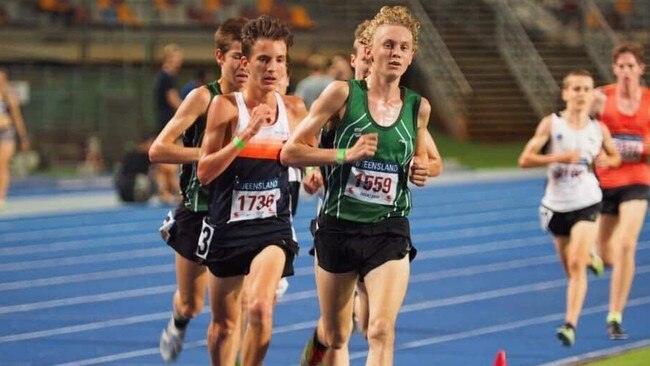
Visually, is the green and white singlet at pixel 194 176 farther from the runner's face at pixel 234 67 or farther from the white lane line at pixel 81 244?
the white lane line at pixel 81 244

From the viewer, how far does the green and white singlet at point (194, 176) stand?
750cm

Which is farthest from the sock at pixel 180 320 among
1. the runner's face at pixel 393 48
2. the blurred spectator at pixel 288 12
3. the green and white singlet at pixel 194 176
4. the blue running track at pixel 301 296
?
the blurred spectator at pixel 288 12

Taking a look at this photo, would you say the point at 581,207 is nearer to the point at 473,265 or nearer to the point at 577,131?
the point at 577,131

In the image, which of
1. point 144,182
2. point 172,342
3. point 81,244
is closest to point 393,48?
point 172,342

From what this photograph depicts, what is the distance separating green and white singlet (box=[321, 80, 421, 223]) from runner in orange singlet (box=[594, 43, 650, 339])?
3.55 meters

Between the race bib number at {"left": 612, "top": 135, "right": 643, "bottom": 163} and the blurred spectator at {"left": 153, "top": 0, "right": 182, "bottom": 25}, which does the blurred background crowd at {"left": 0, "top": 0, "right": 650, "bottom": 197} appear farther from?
the race bib number at {"left": 612, "top": 135, "right": 643, "bottom": 163}

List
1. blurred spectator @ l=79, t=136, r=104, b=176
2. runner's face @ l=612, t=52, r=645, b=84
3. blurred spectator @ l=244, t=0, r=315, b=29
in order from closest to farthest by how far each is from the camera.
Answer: runner's face @ l=612, t=52, r=645, b=84
blurred spectator @ l=79, t=136, r=104, b=176
blurred spectator @ l=244, t=0, r=315, b=29

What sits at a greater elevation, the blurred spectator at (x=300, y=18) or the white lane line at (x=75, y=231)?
the blurred spectator at (x=300, y=18)

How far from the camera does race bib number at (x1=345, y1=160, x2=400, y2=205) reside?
6.60 meters

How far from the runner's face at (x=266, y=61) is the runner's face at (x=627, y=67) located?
3655 mm

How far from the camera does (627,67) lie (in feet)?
32.5

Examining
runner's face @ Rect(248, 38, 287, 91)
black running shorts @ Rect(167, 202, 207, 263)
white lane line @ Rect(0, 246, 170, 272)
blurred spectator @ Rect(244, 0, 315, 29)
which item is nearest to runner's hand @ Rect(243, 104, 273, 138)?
runner's face @ Rect(248, 38, 287, 91)

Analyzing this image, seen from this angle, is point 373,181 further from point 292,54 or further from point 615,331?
point 292,54

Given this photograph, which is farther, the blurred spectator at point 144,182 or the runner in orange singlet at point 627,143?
the blurred spectator at point 144,182
